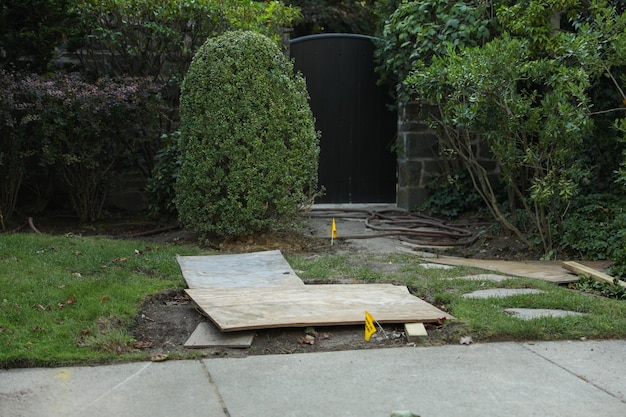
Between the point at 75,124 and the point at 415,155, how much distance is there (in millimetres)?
4583

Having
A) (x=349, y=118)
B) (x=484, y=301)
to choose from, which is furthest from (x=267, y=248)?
(x=349, y=118)

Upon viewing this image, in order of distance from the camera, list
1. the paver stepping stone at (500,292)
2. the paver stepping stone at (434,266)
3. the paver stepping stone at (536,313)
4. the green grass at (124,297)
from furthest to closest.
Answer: the paver stepping stone at (434,266) → the paver stepping stone at (500,292) → the paver stepping stone at (536,313) → the green grass at (124,297)

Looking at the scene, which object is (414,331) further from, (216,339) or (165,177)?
(165,177)

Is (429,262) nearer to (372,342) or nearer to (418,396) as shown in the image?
(372,342)

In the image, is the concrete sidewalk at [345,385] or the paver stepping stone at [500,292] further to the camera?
the paver stepping stone at [500,292]

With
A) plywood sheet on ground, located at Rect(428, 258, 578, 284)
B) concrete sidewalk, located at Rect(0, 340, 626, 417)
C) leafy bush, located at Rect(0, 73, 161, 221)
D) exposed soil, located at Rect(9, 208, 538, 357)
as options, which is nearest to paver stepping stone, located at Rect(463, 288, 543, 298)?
plywood sheet on ground, located at Rect(428, 258, 578, 284)

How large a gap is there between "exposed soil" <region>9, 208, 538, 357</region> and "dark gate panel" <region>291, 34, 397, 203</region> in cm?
154

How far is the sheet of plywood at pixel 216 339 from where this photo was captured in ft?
13.8

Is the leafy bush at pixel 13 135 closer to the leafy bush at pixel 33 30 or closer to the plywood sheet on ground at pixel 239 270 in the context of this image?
the leafy bush at pixel 33 30

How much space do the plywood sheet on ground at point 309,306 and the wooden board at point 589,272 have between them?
5.55 feet

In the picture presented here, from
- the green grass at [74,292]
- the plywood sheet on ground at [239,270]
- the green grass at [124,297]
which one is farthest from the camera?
the plywood sheet on ground at [239,270]

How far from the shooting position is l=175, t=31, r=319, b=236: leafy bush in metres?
7.07

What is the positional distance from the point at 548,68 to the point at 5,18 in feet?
19.6

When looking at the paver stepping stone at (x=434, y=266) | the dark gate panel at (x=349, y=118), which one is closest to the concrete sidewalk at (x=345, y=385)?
the paver stepping stone at (x=434, y=266)
